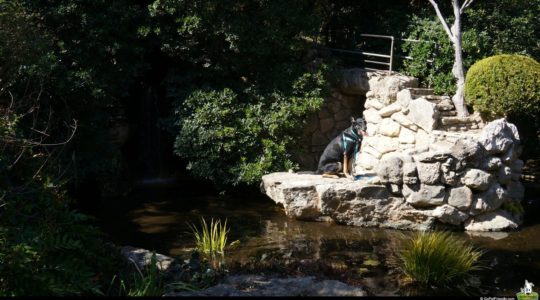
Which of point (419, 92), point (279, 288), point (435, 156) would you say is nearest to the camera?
point (279, 288)

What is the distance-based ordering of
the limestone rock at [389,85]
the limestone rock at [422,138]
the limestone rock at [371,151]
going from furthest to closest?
the limestone rock at [389,85], the limestone rock at [371,151], the limestone rock at [422,138]

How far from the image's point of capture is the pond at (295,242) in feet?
21.4

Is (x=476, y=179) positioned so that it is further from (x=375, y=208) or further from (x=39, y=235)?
(x=39, y=235)

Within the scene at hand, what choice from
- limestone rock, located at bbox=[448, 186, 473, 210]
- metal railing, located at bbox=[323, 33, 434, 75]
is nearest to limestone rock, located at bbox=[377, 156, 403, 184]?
limestone rock, located at bbox=[448, 186, 473, 210]

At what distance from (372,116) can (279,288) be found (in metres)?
6.43

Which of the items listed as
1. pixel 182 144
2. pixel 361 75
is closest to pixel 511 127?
pixel 361 75

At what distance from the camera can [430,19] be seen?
40.4 feet

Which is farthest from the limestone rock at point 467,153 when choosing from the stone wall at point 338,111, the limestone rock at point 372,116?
the stone wall at point 338,111

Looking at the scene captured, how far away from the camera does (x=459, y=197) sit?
8.66 meters

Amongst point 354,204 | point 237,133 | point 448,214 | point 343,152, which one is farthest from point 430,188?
point 237,133

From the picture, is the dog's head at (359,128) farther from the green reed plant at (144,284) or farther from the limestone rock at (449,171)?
the green reed plant at (144,284)

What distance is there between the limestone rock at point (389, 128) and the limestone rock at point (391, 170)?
180 centimetres

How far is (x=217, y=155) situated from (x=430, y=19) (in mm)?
5651

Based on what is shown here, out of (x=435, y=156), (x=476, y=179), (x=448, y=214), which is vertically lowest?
(x=448, y=214)
